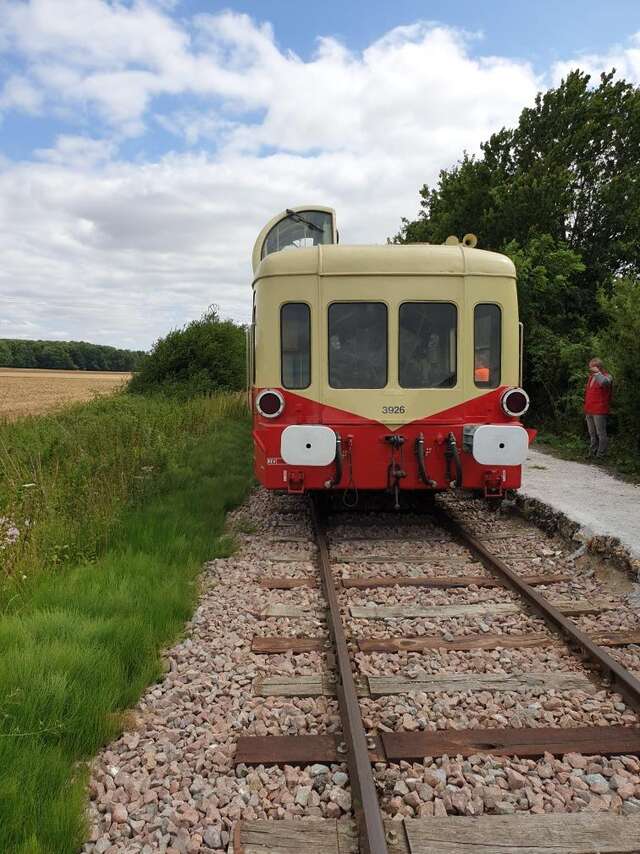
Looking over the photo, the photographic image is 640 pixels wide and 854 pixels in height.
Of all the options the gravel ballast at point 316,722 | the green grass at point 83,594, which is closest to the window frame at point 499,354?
the gravel ballast at point 316,722

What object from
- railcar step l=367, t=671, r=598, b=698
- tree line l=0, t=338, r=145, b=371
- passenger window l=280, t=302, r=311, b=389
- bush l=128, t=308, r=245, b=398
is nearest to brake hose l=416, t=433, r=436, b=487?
passenger window l=280, t=302, r=311, b=389

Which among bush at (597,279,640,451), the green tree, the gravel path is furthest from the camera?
the green tree

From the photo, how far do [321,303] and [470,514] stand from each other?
10.6ft

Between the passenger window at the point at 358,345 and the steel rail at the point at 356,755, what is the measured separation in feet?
8.32

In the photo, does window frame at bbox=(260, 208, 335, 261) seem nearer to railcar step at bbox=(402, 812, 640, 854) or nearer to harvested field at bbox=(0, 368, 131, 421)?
railcar step at bbox=(402, 812, 640, 854)

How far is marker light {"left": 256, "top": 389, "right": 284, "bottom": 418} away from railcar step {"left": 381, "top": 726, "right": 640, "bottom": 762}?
12.0 ft

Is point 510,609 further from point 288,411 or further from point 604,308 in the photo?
point 604,308

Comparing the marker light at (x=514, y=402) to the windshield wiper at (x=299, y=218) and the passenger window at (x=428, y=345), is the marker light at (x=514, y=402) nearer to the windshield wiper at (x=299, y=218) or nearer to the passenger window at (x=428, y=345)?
the passenger window at (x=428, y=345)

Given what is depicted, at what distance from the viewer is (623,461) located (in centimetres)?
1061

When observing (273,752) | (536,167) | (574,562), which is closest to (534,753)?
(273,752)

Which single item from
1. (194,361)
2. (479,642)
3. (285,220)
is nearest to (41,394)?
(194,361)

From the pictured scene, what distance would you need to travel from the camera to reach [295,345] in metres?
6.39

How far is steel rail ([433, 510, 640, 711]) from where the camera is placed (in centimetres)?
339

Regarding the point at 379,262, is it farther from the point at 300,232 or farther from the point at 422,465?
the point at 300,232
